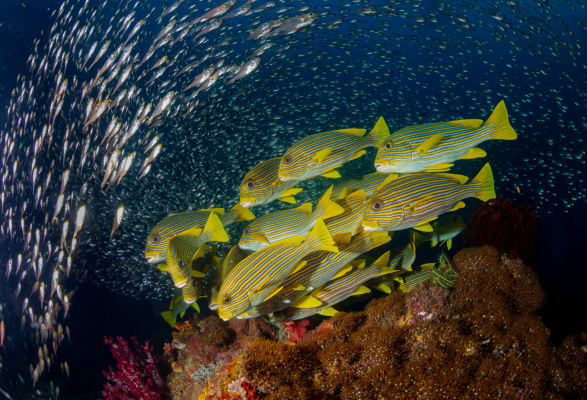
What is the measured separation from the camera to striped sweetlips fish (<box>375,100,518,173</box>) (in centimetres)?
262

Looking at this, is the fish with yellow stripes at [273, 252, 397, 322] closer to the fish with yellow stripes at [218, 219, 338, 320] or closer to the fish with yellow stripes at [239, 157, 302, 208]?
the fish with yellow stripes at [218, 219, 338, 320]

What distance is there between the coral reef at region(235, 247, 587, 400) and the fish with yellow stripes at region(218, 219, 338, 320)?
374mm

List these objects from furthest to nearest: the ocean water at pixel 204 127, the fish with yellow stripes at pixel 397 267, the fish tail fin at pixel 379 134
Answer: the ocean water at pixel 204 127 → the fish with yellow stripes at pixel 397 267 → the fish tail fin at pixel 379 134

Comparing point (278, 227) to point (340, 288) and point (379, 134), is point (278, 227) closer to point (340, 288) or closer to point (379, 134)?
point (340, 288)

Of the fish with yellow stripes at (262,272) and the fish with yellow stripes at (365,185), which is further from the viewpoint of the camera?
the fish with yellow stripes at (365,185)

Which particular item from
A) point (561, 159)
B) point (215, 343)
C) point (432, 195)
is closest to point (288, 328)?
point (215, 343)

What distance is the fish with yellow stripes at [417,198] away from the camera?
244 centimetres

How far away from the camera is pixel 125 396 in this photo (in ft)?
17.3

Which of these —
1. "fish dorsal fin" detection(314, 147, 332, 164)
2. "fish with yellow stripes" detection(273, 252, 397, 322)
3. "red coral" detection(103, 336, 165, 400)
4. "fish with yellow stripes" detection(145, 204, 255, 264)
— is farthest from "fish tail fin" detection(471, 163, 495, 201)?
"red coral" detection(103, 336, 165, 400)

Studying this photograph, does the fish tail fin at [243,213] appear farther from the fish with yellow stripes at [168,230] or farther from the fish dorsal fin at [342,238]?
the fish dorsal fin at [342,238]

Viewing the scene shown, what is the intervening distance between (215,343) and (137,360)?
6.98 ft

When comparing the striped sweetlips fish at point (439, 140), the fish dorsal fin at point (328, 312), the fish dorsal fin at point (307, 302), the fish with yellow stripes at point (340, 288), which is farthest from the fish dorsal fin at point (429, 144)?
the fish dorsal fin at point (328, 312)

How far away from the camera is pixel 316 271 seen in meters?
2.69

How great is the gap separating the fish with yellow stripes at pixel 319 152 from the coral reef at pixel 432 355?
160 cm
